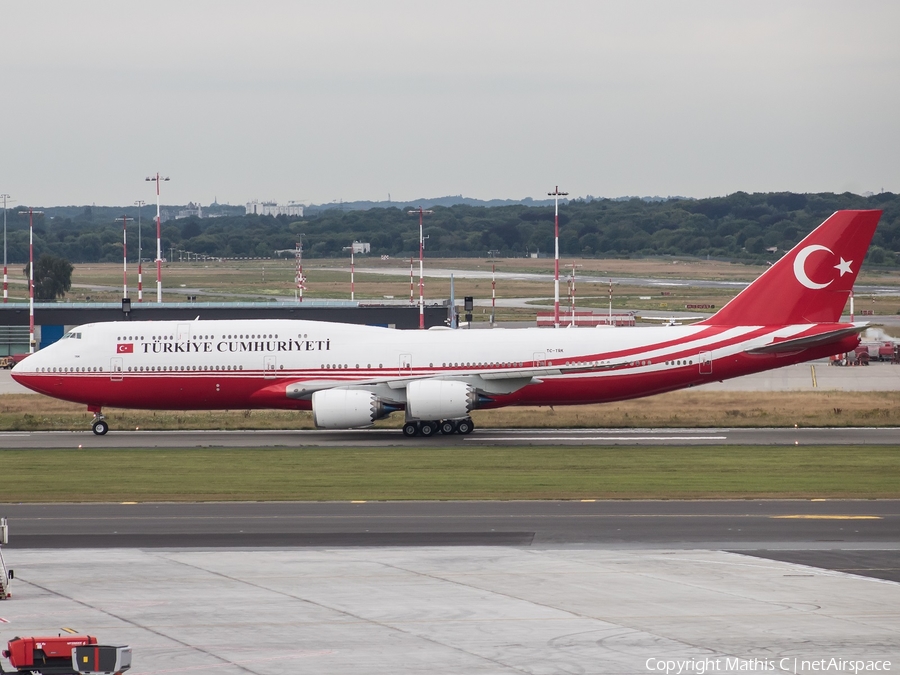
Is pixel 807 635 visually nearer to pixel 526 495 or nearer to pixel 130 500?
pixel 526 495

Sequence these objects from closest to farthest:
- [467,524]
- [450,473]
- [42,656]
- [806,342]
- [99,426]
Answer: [42,656]
[467,524]
[450,473]
[806,342]
[99,426]

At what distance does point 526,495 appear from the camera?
30.3 meters

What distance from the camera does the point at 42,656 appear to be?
1360 cm

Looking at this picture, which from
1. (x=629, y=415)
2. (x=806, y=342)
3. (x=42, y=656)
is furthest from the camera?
(x=629, y=415)

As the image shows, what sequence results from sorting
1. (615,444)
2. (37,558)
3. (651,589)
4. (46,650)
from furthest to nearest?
(615,444), (37,558), (651,589), (46,650)

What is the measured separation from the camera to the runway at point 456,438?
1633 inches

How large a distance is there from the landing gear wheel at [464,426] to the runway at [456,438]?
350 mm

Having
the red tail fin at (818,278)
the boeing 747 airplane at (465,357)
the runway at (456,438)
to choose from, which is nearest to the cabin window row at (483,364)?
the boeing 747 airplane at (465,357)

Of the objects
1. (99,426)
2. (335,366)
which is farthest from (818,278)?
(99,426)

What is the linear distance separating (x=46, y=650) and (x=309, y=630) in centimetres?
473

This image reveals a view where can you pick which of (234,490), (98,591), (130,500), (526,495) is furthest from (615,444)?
(98,591)

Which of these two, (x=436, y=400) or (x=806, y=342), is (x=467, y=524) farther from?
(x=806, y=342)

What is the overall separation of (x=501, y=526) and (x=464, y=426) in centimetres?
1913

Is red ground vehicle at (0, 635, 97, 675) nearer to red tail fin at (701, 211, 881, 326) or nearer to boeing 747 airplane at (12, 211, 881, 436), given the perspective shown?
boeing 747 airplane at (12, 211, 881, 436)
